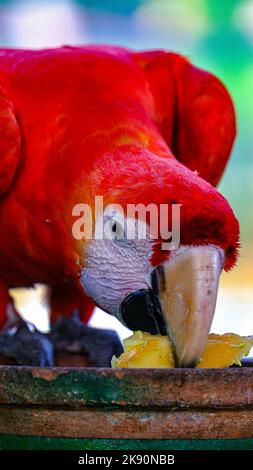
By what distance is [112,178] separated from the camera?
1242 mm

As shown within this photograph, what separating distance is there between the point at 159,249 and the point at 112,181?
0.14 m

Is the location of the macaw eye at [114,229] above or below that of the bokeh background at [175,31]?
below

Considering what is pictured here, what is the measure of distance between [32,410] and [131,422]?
0.37 feet

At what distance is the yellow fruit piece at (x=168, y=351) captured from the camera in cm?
110

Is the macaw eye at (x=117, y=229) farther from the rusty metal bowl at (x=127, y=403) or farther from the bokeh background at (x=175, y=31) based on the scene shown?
the bokeh background at (x=175, y=31)

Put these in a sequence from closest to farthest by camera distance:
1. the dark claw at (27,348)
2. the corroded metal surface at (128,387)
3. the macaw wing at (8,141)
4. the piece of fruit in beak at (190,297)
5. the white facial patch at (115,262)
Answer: the corroded metal surface at (128,387) < the piece of fruit in beak at (190,297) < the white facial patch at (115,262) < the macaw wing at (8,141) < the dark claw at (27,348)

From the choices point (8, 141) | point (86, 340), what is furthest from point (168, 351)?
point (86, 340)

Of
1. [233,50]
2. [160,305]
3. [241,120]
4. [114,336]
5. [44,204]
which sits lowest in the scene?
[114,336]

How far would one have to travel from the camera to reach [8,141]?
1411 millimetres

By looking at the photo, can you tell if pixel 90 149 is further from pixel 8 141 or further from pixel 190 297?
pixel 190 297

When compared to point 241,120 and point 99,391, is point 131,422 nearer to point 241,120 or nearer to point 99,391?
point 99,391

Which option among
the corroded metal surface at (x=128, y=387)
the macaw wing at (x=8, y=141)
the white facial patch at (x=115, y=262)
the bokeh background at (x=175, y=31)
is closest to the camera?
the corroded metal surface at (x=128, y=387)

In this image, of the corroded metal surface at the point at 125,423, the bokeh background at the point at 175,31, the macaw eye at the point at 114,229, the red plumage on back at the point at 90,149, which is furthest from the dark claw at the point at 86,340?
the bokeh background at the point at 175,31
